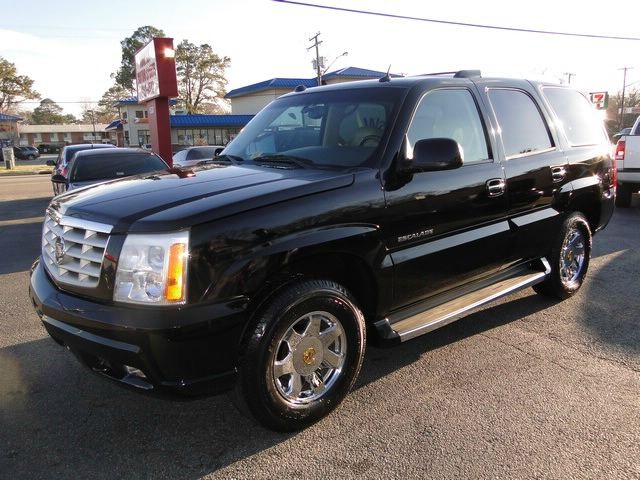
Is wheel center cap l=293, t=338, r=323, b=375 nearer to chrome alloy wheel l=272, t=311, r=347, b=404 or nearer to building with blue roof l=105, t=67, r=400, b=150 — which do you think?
chrome alloy wheel l=272, t=311, r=347, b=404

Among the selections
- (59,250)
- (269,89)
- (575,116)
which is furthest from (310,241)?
(269,89)

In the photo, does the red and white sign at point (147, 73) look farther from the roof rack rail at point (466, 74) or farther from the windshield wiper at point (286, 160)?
the roof rack rail at point (466, 74)

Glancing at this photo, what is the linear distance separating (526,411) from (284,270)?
1.71 meters

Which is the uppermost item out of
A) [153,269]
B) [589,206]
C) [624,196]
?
[153,269]

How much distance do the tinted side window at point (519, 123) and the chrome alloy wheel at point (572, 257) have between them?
0.96 meters

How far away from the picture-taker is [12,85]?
6125 cm

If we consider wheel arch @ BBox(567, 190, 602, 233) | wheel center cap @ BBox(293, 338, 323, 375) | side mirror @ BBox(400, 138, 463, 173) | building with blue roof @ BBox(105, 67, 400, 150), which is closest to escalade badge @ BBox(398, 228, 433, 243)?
side mirror @ BBox(400, 138, 463, 173)

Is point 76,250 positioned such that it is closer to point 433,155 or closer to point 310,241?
point 310,241

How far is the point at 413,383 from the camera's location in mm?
3496

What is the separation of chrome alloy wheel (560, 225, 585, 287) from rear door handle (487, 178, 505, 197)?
4.17ft

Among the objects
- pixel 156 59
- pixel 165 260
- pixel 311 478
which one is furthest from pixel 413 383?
pixel 156 59

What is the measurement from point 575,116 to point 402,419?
3662 mm

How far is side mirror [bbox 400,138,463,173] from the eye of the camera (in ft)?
10.5

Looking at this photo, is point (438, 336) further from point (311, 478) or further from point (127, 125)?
point (127, 125)
